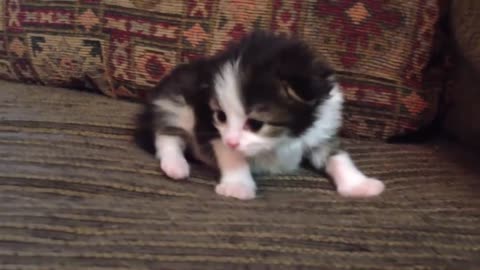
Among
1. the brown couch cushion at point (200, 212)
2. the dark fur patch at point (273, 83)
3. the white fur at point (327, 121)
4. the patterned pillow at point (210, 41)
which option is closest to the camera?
the brown couch cushion at point (200, 212)

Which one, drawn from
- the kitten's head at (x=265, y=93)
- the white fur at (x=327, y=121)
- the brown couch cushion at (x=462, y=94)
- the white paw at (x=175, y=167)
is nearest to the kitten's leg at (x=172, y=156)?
the white paw at (x=175, y=167)

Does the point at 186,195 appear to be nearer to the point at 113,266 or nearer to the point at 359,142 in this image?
the point at 113,266

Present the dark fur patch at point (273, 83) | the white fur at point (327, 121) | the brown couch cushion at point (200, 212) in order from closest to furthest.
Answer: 1. the brown couch cushion at point (200, 212)
2. the dark fur patch at point (273, 83)
3. the white fur at point (327, 121)

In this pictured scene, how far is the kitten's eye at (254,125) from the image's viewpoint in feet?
3.73

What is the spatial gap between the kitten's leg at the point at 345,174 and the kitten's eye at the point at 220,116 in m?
0.21

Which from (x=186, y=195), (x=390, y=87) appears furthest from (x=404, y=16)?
(x=186, y=195)

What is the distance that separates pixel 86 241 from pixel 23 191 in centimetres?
22

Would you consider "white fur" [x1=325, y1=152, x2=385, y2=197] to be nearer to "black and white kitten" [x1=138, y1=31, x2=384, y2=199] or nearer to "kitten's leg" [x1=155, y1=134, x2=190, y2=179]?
"black and white kitten" [x1=138, y1=31, x2=384, y2=199]

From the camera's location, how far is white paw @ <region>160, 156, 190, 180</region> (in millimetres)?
1186

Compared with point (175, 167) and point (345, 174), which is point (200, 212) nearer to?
point (175, 167)

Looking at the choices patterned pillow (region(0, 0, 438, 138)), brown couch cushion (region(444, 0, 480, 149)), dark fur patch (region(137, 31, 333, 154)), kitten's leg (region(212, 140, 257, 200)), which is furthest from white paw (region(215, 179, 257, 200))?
brown couch cushion (region(444, 0, 480, 149))

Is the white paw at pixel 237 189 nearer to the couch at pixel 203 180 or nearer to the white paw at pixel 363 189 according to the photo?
the couch at pixel 203 180

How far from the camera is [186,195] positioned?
43.3 inches

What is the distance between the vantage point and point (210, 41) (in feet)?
4.80
